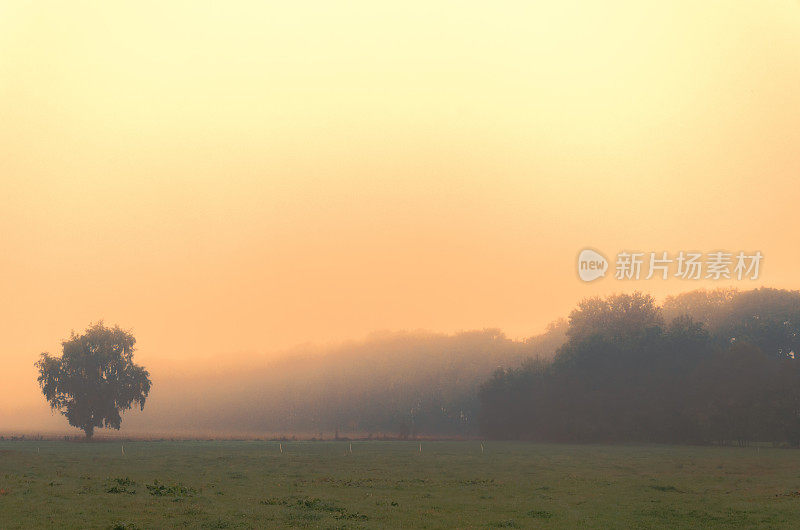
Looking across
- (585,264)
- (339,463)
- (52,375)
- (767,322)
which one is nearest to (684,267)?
(585,264)

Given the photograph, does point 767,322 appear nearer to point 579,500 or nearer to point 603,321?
point 603,321

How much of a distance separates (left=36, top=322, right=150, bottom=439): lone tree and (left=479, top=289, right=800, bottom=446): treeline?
7992 centimetres

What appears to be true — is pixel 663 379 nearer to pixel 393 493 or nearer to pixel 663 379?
pixel 663 379

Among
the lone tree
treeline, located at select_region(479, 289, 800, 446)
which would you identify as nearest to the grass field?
treeline, located at select_region(479, 289, 800, 446)

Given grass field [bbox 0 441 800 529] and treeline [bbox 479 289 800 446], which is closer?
grass field [bbox 0 441 800 529]

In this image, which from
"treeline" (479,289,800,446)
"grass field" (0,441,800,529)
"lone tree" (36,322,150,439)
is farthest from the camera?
"lone tree" (36,322,150,439)

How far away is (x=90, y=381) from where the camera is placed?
136 metres

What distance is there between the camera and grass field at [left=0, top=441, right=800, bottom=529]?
111 ft

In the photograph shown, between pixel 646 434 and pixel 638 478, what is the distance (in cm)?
7592

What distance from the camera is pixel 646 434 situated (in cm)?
12650

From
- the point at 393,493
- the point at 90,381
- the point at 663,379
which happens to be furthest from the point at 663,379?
the point at 90,381

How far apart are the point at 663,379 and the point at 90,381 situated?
372 ft

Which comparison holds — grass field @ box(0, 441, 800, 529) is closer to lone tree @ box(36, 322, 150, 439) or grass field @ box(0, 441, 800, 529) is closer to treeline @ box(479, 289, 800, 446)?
treeline @ box(479, 289, 800, 446)

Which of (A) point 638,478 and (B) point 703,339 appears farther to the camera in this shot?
(B) point 703,339
